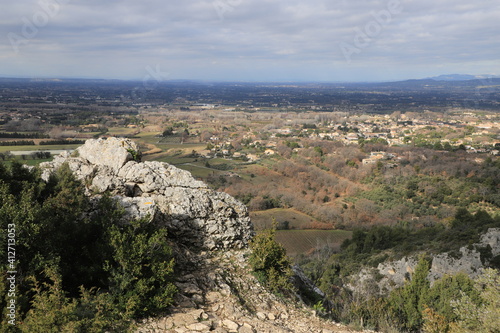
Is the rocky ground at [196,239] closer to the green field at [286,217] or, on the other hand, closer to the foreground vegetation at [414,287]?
the foreground vegetation at [414,287]

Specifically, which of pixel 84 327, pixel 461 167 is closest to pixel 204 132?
pixel 461 167

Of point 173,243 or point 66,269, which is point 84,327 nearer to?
point 66,269

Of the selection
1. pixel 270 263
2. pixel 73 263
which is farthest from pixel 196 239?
pixel 73 263

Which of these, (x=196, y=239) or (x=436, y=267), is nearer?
(x=196, y=239)

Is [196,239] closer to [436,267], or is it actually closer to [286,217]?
[436,267]

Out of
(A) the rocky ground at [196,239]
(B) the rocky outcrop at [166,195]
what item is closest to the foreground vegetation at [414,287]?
(A) the rocky ground at [196,239]

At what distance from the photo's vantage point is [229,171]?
66688mm

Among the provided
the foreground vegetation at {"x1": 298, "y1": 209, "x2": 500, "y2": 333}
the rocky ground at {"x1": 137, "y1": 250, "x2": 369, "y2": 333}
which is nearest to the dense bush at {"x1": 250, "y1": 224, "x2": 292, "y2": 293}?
the rocky ground at {"x1": 137, "y1": 250, "x2": 369, "y2": 333}

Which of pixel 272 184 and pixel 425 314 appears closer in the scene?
pixel 425 314

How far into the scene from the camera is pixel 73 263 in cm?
862

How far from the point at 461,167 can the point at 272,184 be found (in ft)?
Result: 125

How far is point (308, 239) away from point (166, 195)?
110ft

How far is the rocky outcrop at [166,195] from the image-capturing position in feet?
40.7

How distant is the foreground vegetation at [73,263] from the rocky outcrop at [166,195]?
1.81 meters
